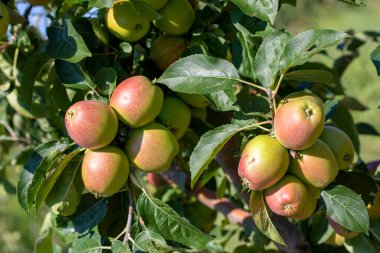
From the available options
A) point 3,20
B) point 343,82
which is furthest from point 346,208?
point 343,82

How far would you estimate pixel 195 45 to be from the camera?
88 centimetres

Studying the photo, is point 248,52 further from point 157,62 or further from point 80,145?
point 80,145

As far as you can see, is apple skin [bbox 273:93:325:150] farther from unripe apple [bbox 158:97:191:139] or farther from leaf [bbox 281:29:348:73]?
unripe apple [bbox 158:97:191:139]

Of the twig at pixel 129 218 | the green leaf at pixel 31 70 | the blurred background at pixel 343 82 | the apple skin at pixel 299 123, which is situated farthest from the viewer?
the blurred background at pixel 343 82

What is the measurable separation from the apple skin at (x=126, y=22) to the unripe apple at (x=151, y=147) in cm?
15

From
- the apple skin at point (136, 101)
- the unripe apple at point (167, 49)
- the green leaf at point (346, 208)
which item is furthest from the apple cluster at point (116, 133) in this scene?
the green leaf at point (346, 208)

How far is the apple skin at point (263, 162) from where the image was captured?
0.71 metres

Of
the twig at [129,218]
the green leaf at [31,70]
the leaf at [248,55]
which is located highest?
the leaf at [248,55]

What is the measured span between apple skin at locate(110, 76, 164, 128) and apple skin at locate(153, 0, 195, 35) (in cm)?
12

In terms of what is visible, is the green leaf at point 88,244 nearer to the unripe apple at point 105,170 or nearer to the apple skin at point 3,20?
the unripe apple at point 105,170

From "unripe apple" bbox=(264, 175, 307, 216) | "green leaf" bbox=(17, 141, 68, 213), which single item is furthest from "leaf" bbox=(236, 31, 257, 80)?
"green leaf" bbox=(17, 141, 68, 213)

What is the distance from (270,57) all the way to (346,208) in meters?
0.21

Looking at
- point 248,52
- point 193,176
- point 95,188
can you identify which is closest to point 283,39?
point 248,52

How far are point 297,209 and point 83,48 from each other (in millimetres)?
359
